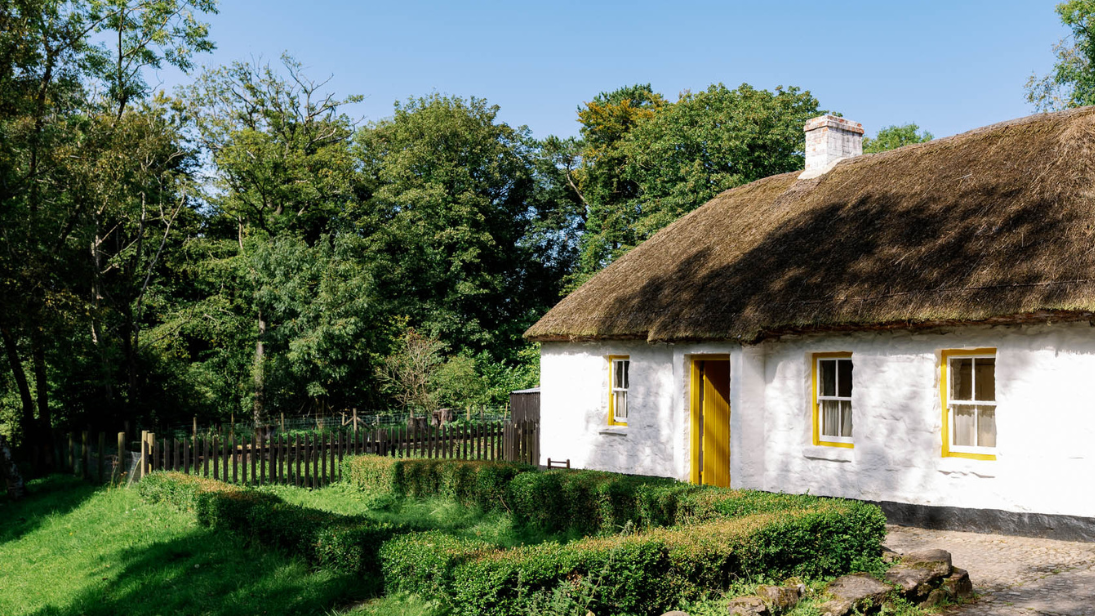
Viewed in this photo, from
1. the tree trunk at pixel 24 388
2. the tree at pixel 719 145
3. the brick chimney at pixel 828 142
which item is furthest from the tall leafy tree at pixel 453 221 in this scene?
the brick chimney at pixel 828 142

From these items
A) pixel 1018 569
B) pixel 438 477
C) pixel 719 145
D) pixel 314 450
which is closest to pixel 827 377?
pixel 1018 569

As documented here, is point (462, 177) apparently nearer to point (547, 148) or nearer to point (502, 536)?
point (547, 148)

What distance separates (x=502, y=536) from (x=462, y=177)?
27889mm

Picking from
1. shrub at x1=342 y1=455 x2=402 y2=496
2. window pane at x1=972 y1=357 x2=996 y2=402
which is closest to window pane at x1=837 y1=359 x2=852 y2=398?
window pane at x1=972 y1=357 x2=996 y2=402

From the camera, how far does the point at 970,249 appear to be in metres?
10.4

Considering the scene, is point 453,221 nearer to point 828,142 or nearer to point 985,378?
point 828,142

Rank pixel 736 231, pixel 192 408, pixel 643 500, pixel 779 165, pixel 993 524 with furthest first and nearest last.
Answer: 1. pixel 779 165
2. pixel 192 408
3. pixel 736 231
4. pixel 993 524
5. pixel 643 500

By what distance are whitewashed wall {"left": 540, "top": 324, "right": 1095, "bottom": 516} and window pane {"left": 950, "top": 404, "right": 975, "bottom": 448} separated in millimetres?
253

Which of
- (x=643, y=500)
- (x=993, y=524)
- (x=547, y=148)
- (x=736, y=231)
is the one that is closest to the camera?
(x=643, y=500)

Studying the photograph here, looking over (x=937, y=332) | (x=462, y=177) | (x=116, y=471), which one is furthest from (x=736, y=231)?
(x=462, y=177)

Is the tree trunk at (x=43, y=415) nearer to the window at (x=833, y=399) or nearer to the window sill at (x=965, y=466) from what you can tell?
the window at (x=833, y=399)

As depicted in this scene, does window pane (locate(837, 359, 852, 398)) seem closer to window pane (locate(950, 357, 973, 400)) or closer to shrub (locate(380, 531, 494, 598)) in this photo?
window pane (locate(950, 357, 973, 400))

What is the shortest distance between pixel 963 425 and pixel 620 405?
641 centimetres

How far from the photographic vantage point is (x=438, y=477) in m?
12.5
